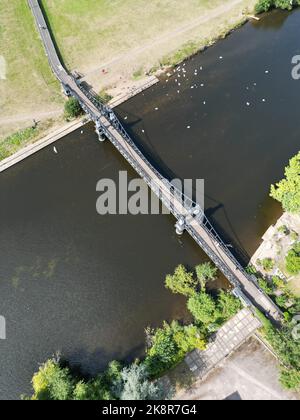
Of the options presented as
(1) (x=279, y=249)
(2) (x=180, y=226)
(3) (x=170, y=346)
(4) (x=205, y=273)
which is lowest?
(3) (x=170, y=346)

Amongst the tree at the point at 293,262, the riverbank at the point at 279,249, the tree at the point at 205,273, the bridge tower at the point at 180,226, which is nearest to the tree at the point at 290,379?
the riverbank at the point at 279,249

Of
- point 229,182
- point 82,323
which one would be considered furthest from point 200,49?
point 82,323

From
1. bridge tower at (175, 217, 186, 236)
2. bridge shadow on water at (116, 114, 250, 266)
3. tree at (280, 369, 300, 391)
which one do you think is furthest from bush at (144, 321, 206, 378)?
bridge tower at (175, 217, 186, 236)

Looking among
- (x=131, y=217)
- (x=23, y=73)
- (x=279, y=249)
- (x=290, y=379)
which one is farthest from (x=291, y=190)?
(x=23, y=73)

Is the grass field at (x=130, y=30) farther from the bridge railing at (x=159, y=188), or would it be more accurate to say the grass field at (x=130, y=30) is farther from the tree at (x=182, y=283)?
the tree at (x=182, y=283)

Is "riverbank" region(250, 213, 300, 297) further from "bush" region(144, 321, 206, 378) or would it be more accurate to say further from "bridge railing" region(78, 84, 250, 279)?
"bush" region(144, 321, 206, 378)

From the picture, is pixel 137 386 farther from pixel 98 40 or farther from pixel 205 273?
pixel 98 40

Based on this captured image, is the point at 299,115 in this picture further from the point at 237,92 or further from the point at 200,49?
the point at 200,49
